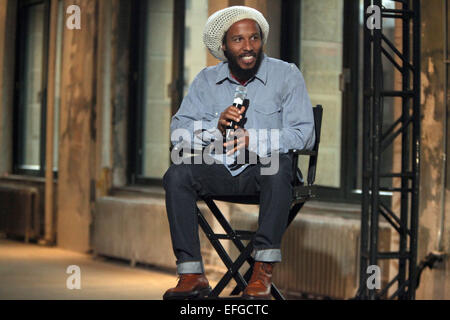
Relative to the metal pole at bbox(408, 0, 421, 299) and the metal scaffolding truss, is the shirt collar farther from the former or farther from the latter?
the metal pole at bbox(408, 0, 421, 299)

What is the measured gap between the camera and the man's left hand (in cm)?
375

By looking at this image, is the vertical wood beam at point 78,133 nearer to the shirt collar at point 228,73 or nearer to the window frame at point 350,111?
the window frame at point 350,111

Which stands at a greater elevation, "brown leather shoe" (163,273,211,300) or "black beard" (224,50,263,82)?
"black beard" (224,50,263,82)

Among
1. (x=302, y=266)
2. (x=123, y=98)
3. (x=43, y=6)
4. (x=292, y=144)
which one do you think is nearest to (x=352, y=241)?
(x=302, y=266)

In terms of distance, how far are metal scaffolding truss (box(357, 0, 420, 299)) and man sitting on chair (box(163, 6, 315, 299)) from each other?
1507mm

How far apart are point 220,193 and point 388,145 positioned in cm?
197

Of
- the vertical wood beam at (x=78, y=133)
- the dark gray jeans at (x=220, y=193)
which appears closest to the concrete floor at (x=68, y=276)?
the vertical wood beam at (x=78, y=133)

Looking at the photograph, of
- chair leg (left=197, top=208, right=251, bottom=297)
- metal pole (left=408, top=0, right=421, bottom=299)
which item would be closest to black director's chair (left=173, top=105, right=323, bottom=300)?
chair leg (left=197, top=208, right=251, bottom=297)

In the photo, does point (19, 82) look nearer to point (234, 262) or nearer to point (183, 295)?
point (234, 262)

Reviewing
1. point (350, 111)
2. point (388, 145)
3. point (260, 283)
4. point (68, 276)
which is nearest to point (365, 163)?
point (388, 145)

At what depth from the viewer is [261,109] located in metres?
3.88

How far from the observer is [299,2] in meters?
6.90

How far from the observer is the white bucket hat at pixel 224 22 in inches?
157
